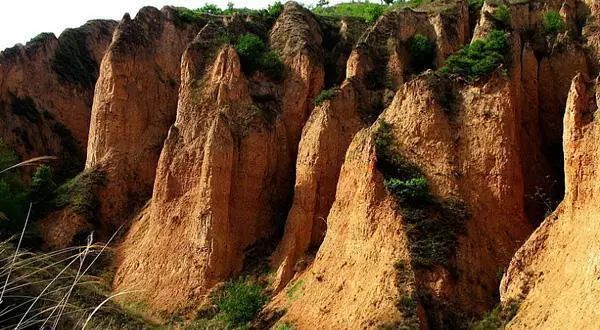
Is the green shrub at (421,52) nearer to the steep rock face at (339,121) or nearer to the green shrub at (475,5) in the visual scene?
the steep rock face at (339,121)

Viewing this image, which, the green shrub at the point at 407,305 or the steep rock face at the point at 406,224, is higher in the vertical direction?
the steep rock face at the point at 406,224

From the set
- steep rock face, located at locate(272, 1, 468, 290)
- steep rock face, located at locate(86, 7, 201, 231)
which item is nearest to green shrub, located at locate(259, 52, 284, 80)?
steep rock face, located at locate(272, 1, 468, 290)

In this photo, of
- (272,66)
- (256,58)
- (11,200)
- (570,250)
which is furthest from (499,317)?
(11,200)

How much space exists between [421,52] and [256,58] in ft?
21.5

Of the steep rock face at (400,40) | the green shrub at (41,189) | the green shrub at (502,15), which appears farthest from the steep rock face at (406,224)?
the green shrub at (41,189)

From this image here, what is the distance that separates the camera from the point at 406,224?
21.1 meters

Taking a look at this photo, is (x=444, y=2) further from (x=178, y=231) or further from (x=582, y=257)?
(x=582, y=257)

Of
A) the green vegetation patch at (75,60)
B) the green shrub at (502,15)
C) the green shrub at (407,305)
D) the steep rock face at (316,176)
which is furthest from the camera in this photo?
the green vegetation patch at (75,60)

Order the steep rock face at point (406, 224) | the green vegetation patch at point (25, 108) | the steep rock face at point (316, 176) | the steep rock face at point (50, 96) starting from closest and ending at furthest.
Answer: the steep rock face at point (406, 224), the steep rock face at point (316, 176), the steep rock face at point (50, 96), the green vegetation patch at point (25, 108)

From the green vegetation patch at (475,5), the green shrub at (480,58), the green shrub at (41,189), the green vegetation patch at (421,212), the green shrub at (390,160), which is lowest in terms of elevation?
the green shrub at (41,189)

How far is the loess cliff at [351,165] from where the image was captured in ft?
63.8

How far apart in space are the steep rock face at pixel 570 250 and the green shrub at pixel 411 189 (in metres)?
3.95

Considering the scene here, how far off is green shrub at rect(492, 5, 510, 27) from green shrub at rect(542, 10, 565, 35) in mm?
1403

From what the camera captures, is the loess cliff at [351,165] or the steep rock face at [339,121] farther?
the steep rock face at [339,121]
